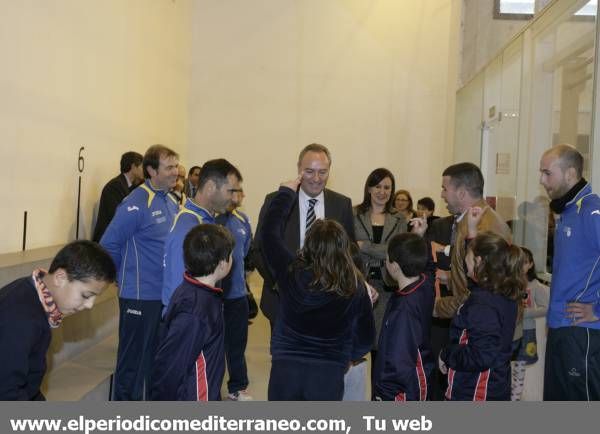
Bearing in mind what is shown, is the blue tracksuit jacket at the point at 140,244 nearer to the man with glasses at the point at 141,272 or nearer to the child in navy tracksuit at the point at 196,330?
the man with glasses at the point at 141,272

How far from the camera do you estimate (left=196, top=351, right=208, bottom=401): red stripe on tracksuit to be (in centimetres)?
246

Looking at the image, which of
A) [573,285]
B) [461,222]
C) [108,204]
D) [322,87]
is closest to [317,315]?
[461,222]

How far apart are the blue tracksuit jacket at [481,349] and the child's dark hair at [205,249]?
108 cm

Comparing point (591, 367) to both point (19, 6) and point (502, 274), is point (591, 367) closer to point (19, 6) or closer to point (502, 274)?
point (502, 274)

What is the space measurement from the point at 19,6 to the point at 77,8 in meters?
1.12

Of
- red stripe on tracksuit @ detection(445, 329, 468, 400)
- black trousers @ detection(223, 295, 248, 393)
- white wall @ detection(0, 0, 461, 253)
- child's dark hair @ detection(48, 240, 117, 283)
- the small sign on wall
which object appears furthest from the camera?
white wall @ detection(0, 0, 461, 253)

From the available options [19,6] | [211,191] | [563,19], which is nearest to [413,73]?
[563,19]

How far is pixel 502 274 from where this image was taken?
109 inches

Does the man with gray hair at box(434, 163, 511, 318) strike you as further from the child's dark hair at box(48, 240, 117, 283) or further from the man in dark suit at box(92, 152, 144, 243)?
the man in dark suit at box(92, 152, 144, 243)

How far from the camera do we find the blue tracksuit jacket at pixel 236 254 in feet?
14.1

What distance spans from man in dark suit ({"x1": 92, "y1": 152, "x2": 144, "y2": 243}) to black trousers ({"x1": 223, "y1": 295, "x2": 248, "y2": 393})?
1.72m

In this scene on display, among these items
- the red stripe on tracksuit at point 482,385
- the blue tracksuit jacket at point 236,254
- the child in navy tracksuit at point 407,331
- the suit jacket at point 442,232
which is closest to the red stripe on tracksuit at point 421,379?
the child in navy tracksuit at point 407,331

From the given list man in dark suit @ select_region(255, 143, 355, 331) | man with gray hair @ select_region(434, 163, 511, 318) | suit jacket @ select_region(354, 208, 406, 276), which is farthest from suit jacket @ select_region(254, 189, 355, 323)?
man with gray hair @ select_region(434, 163, 511, 318)

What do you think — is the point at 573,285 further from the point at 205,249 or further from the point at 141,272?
the point at 141,272
